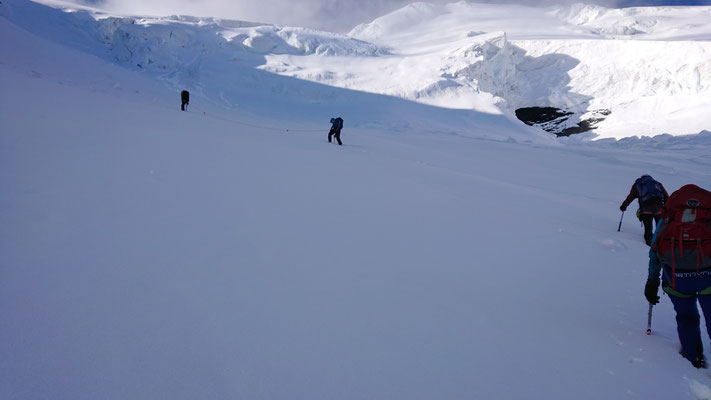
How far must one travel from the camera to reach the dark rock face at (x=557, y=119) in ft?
125

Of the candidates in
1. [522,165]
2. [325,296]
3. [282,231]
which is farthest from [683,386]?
[522,165]

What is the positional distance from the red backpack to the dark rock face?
1682 inches

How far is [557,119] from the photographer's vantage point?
4238 cm

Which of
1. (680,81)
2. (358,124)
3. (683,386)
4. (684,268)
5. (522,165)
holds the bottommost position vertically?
(683,386)

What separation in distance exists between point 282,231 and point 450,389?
2.08 meters

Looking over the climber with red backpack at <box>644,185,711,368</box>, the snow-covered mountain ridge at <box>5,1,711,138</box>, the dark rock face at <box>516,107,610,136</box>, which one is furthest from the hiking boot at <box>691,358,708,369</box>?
the dark rock face at <box>516,107,610,136</box>

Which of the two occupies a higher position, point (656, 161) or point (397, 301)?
point (656, 161)

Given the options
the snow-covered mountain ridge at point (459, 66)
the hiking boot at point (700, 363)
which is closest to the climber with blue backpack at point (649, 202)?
the hiking boot at point (700, 363)

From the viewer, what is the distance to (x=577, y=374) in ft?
6.38

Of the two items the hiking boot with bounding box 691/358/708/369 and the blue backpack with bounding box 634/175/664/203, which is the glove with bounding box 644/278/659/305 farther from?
the blue backpack with bounding box 634/175/664/203

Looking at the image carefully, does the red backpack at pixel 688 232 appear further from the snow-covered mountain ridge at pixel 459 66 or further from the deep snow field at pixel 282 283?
the snow-covered mountain ridge at pixel 459 66

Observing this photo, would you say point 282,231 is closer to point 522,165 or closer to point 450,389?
point 450,389

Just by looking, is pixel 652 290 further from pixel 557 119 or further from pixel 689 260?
pixel 557 119

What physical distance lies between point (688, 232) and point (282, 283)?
9.28 ft
